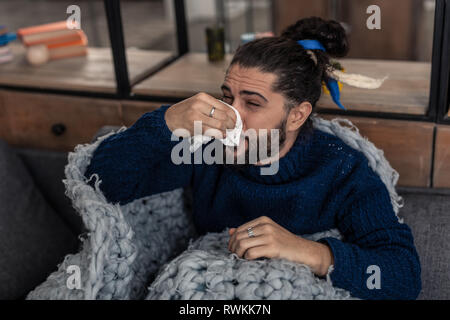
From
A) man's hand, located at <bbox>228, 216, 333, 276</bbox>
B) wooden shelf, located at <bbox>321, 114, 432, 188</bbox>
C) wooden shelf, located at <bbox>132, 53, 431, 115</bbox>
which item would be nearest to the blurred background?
wooden shelf, located at <bbox>132, 53, 431, 115</bbox>

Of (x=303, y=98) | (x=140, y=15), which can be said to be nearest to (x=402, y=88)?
(x=303, y=98)

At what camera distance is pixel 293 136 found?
4.65ft

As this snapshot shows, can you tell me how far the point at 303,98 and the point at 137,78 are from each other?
0.71 meters

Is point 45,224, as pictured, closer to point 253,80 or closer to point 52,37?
point 253,80

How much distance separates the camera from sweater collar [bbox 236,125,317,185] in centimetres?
138

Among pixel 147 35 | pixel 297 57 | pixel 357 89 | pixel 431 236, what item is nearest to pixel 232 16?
pixel 147 35

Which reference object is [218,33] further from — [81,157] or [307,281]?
[307,281]

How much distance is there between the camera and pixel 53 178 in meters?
1.80

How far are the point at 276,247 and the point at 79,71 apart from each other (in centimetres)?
120

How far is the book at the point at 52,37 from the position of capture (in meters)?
2.15

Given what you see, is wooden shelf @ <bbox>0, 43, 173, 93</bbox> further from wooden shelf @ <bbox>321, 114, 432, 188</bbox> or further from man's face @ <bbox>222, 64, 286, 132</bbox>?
wooden shelf @ <bbox>321, 114, 432, 188</bbox>

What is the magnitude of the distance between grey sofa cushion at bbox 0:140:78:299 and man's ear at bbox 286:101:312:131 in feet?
2.58

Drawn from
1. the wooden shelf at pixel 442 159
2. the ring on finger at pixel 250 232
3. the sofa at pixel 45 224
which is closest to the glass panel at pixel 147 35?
the sofa at pixel 45 224

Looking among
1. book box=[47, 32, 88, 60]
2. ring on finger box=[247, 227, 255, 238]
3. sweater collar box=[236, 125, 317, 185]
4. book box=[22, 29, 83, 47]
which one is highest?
book box=[22, 29, 83, 47]
